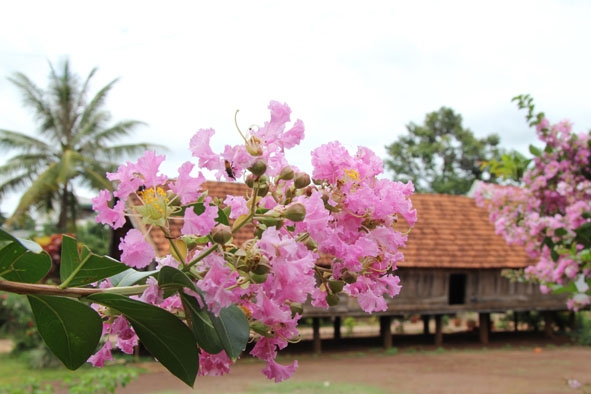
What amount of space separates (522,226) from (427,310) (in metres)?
9.12

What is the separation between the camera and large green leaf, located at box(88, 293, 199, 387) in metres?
0.63

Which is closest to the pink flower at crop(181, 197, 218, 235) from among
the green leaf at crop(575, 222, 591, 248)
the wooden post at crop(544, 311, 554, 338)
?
the green leaf at crop(575, 222, 591, 248)

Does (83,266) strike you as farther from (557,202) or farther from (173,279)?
(557,202)

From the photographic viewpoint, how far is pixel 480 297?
1427 centimetres

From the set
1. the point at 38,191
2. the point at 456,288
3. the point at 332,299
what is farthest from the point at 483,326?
the point at 332,299

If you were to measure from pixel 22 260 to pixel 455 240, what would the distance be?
14.3 meters

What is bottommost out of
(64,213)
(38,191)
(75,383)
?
(75,383)

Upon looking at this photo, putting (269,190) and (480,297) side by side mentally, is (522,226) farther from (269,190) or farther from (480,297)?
(480,297)

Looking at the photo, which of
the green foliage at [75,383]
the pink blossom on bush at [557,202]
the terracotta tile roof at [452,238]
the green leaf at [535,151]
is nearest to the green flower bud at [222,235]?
the pink blossom on bush at [557,202]

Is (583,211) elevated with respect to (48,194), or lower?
lower

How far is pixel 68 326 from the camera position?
68 cm

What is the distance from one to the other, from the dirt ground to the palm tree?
7.25 meters

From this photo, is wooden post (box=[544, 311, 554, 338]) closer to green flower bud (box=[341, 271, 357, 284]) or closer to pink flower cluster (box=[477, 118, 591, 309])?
Answer: pink flower cluster (box=[477, 118, 591, 309])

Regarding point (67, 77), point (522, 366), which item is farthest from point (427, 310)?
point (67, 77)
